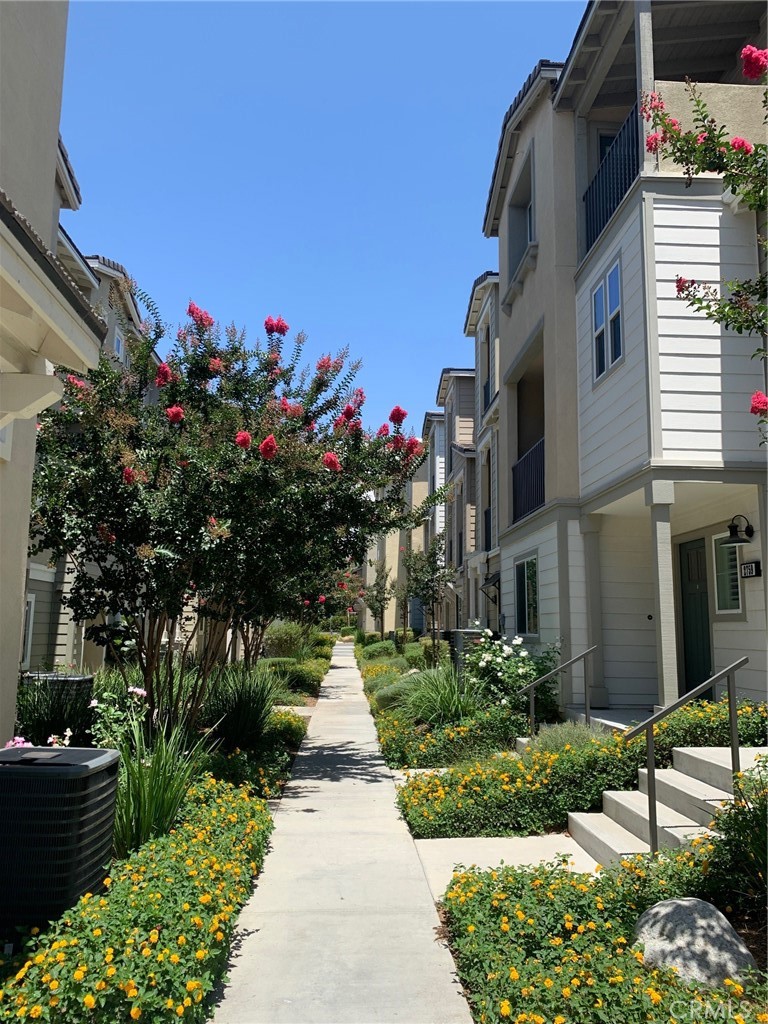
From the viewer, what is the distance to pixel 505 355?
16406 mm

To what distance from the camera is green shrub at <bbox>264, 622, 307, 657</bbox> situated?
81.7 ft

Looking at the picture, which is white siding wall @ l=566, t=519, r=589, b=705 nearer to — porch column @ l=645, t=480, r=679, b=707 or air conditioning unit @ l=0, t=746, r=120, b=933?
porch column @ l=645, t=480, r=679, b=707

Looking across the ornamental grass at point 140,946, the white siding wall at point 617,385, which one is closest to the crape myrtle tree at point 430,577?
the white siding wall at point 617,385

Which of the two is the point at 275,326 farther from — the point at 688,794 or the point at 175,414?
the point at 688,794

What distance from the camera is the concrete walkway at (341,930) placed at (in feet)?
13.5

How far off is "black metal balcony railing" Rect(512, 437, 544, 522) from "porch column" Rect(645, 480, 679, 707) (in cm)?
447

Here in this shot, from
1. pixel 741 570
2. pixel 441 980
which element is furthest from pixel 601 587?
pixel 441 980

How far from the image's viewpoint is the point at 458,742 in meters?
10.4

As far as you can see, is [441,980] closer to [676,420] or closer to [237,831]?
[237,831]

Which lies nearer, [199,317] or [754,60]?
[754,60]

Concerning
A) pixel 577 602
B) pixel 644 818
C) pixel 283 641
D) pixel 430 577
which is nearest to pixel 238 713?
pixel 577 602

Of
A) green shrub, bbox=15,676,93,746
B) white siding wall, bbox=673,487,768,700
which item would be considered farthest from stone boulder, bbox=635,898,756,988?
green shrub, bbox=15,676,93,746

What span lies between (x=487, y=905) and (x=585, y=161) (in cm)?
1130

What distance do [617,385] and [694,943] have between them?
7462 millimetres
